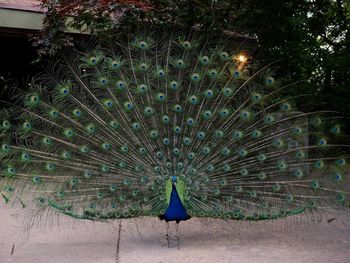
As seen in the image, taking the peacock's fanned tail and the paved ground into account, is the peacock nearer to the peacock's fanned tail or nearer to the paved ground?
the peacock's fanned tail

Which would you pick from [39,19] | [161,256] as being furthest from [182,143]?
[39,19]

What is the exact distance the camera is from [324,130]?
588 cm

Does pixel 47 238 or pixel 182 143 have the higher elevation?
pixel 182 143

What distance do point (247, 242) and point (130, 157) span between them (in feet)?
4.98

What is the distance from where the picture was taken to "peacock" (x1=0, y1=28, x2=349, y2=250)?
16.9 feet

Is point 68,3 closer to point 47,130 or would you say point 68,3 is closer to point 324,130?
point 47,130

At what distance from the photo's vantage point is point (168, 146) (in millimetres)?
5371

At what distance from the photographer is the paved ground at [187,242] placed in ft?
16.4

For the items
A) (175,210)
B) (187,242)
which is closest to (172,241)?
(187,242)

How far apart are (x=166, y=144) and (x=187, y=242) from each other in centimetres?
108

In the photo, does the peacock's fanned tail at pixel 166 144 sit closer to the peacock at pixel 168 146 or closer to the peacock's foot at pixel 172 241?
the peacock at pixel 168 146

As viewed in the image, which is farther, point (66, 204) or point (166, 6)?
point (166, 6)

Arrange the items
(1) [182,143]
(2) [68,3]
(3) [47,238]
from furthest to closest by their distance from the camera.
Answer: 1. (2) [68,3]
2. (3) [47,238]
3. (1) [182,143]

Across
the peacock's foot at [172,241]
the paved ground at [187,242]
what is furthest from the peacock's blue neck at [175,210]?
the peacock's foot at [172,241]
